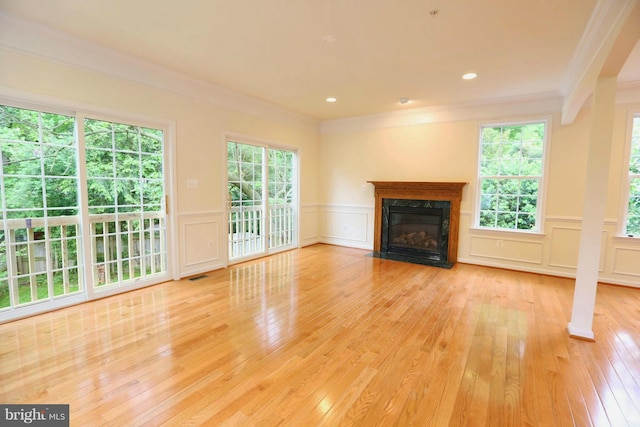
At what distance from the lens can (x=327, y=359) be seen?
2244 millimetres

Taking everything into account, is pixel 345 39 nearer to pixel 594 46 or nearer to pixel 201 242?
pixel 594 46

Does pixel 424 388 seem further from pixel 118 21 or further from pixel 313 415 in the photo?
pixel 118 21

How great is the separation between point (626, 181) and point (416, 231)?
9.54ft

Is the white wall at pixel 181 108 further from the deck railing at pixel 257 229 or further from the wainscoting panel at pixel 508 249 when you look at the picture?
the wainscoting panel at pixel 508 249

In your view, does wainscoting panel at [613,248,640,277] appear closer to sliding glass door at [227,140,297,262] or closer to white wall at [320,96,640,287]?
white wall at [320,96,640,287]

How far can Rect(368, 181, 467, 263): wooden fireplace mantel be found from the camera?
5.07 m

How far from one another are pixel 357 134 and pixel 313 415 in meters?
5.34

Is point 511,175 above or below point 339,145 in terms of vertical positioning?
below

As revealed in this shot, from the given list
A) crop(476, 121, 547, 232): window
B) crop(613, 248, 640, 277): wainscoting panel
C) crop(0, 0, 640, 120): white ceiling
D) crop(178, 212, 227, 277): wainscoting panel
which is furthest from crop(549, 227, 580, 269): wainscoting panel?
crop(178, 212, 227, 277): wainscoting panel

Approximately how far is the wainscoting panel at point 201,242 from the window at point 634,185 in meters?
5.78

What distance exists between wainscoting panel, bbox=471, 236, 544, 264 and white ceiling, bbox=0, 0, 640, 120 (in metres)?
2.28

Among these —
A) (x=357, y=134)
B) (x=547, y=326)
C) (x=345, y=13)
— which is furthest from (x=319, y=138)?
(x=547, y=326)

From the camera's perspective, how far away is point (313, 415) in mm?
1693

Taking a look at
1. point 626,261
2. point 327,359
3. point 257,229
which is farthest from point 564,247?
point 257,229
